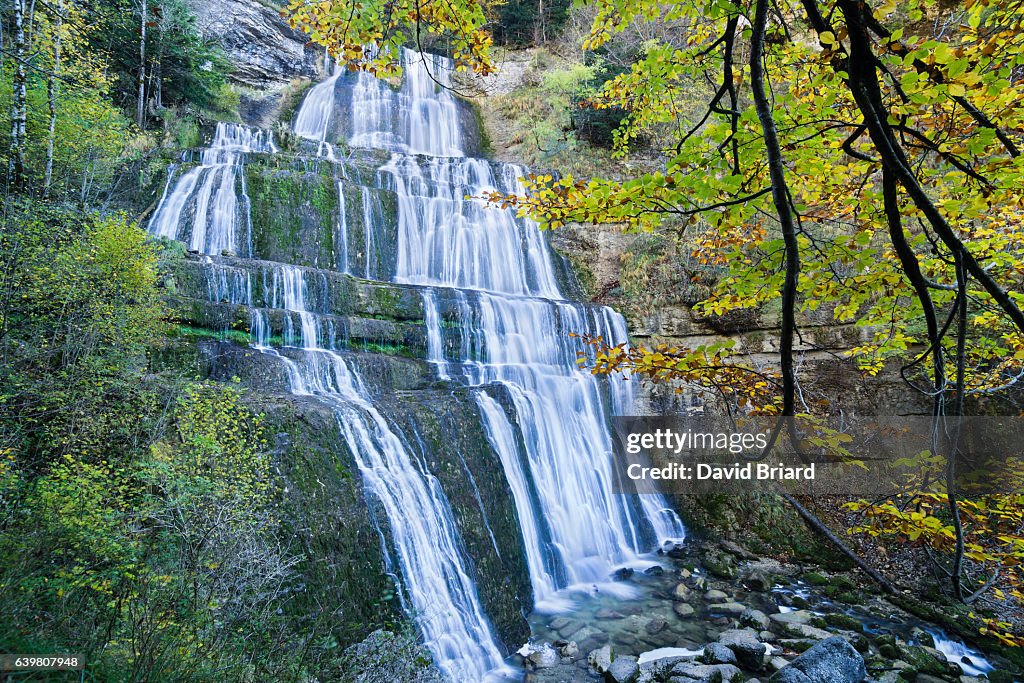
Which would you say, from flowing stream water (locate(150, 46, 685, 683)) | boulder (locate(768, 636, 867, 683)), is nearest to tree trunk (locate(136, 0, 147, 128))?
flowing stream water (locate(150, 46, 685, 683))

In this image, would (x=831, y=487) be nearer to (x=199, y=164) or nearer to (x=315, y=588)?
(x=315, y=588)

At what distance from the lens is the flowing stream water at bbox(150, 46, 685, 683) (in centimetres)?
559

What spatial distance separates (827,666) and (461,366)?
6.79 metres

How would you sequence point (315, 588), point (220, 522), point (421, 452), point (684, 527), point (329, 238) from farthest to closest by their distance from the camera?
point (329, 238), point (684, 527), point (421, 452), point (315, 588), point (220, 522)

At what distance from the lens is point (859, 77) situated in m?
1.50

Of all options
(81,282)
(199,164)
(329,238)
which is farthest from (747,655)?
(199,164)

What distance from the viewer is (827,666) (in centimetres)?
529

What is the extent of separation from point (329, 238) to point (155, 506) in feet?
28.8

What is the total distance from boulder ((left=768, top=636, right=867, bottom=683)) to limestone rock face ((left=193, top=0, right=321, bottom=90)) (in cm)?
2272

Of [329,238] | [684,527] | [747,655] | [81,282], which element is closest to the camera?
[81,282]

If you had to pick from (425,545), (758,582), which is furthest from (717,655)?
(425,545)

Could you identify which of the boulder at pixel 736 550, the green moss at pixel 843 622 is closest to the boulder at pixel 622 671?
the green moss at pixel 843 622

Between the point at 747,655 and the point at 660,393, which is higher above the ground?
the point at 660,393

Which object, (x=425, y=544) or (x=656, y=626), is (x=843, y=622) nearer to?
(x=656, y=626)
